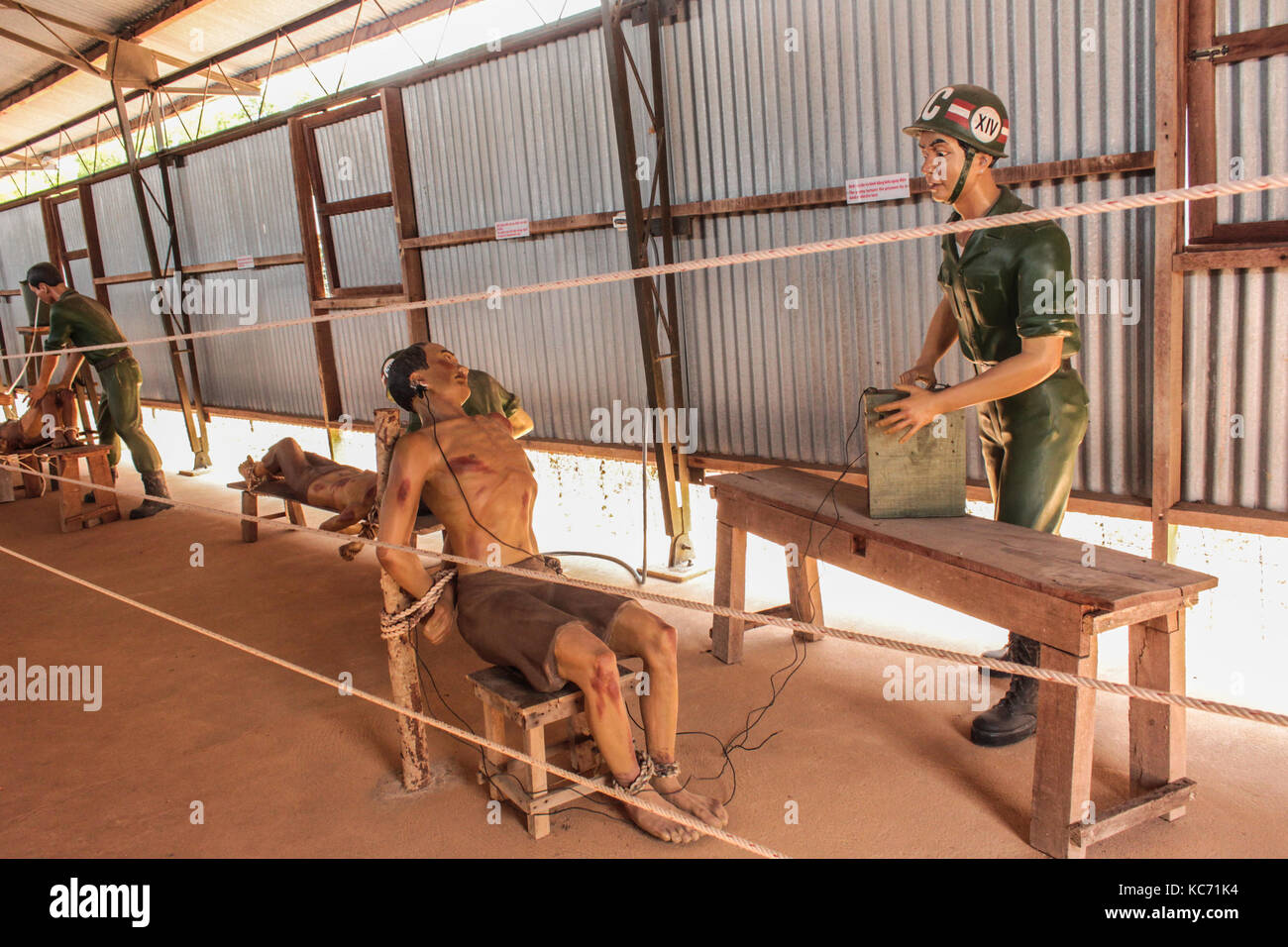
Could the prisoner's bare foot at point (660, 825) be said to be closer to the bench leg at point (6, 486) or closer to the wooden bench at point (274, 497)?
the wooden bench at point (274, 497)

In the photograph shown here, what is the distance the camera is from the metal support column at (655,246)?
17.9 feet

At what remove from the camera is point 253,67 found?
1114 cm

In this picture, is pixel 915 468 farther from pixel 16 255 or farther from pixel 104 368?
pixel 16 255

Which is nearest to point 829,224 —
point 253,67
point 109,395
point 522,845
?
point 522,845

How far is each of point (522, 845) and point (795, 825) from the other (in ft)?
3.01

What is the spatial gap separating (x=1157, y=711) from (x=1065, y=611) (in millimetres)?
679

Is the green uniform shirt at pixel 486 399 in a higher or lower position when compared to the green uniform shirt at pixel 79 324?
lower

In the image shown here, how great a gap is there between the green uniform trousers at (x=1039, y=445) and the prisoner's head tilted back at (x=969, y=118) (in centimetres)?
86

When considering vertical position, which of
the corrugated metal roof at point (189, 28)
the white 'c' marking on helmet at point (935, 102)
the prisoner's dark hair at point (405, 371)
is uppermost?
the corrugated metal roof at point (189, 28)

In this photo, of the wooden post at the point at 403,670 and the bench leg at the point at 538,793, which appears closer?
the bench leg at the point at 538,793

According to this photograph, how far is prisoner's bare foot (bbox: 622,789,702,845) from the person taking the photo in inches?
120

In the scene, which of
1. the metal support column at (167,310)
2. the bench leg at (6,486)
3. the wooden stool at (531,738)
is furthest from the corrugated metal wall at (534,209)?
the bench leg at (6,486)

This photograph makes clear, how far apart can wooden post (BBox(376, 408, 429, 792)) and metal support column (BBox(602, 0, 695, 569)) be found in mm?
2434

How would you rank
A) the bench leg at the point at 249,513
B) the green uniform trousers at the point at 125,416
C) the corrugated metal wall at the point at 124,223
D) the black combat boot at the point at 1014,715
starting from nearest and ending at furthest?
1. the black combat boot at the point at 1014,715
2. the bench leg at the point at 249,513
3. the green uniform trousers at the point at 125,416
4. the corrugated metal wall at the point at 124,223
